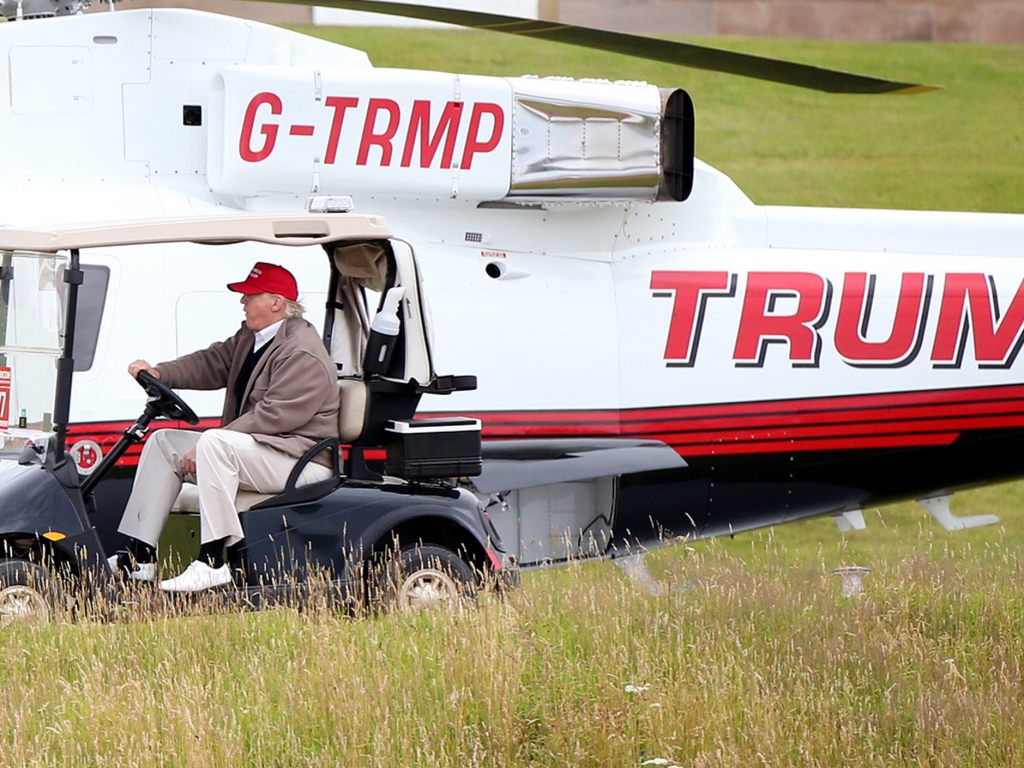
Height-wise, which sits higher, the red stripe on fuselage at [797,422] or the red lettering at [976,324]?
the red lettering at [976,324]

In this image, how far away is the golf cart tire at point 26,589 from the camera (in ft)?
18.7

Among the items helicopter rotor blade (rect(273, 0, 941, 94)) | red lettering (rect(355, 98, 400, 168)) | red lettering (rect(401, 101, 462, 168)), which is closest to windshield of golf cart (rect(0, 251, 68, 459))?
helicopter rotor blade (rect(273, 0, 941, 94))

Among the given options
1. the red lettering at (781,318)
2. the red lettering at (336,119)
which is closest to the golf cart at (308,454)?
the red lettering at (336,119)

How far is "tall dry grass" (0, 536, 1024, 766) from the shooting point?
A: 444 cm

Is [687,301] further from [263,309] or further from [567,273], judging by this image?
[263,309]

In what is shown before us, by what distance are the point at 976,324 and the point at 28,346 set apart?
5.43 metres

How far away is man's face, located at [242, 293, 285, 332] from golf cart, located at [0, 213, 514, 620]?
0.32 metres

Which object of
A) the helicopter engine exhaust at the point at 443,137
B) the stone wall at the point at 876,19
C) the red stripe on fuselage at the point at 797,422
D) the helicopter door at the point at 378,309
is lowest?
the red stripe on fuselage at the point at 797,422

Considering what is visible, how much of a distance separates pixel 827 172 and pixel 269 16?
9.81 metres

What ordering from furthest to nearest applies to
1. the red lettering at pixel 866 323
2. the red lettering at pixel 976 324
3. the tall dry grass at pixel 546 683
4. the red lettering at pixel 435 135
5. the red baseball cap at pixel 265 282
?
the red lettering at pixel 976 324
the red lettering at pixel 866 323
the red lettering at pixel 435 135
the red baseball cap at pixel 265 282
the tall dry grass at pixel 546 683

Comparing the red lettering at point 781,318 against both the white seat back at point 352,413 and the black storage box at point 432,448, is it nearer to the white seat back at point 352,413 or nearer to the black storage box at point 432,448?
the black storage box at point 432,448

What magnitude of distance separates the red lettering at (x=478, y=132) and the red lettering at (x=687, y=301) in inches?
48.6

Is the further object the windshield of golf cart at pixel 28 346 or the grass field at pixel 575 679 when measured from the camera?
the windshield of golf cart at pixel 28 346

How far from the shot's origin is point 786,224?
8812 mm
